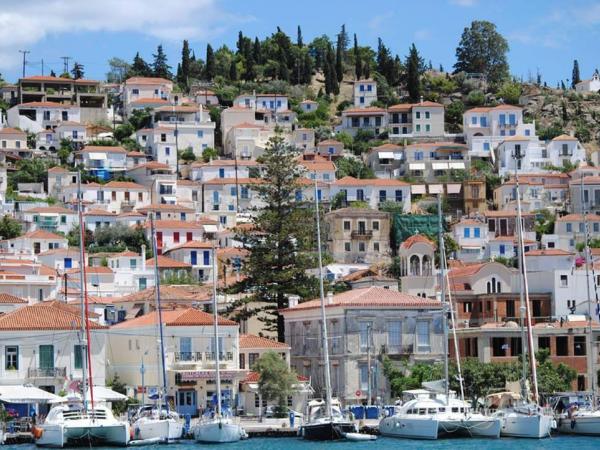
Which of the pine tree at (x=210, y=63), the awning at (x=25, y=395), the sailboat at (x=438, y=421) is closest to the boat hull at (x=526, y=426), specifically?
the sailboat at (x=438, y=421)

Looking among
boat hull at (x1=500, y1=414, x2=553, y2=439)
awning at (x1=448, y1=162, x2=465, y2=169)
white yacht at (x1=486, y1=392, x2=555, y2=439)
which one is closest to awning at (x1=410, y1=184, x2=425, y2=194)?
awning at (x1=448, y1=162, x2=465, y2=169)

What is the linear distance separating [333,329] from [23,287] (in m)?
23.9

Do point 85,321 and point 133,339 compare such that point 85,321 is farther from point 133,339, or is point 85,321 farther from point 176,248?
point 176,248

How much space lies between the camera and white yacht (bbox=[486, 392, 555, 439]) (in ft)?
195

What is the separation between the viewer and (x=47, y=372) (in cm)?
6412

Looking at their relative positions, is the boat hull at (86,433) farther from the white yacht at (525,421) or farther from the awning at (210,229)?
Result: the awning at (210,229)

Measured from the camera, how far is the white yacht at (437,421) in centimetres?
5919

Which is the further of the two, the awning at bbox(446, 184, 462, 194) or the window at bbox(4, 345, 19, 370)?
the awning at bbox(446, 184, 462, 194)

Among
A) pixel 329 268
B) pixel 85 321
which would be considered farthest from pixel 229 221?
pixel 85 321

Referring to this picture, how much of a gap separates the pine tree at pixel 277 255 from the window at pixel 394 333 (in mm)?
8838

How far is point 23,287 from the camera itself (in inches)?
3482

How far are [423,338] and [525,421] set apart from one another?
14272 millimetres

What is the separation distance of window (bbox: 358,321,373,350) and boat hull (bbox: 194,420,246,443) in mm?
14921

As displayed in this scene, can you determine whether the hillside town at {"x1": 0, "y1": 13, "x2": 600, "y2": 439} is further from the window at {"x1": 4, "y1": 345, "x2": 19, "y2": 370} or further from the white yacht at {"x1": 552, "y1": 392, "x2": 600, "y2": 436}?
the white yacht at {"x1": 552, "y1": 392, "x2": 600, "y2": 436}
